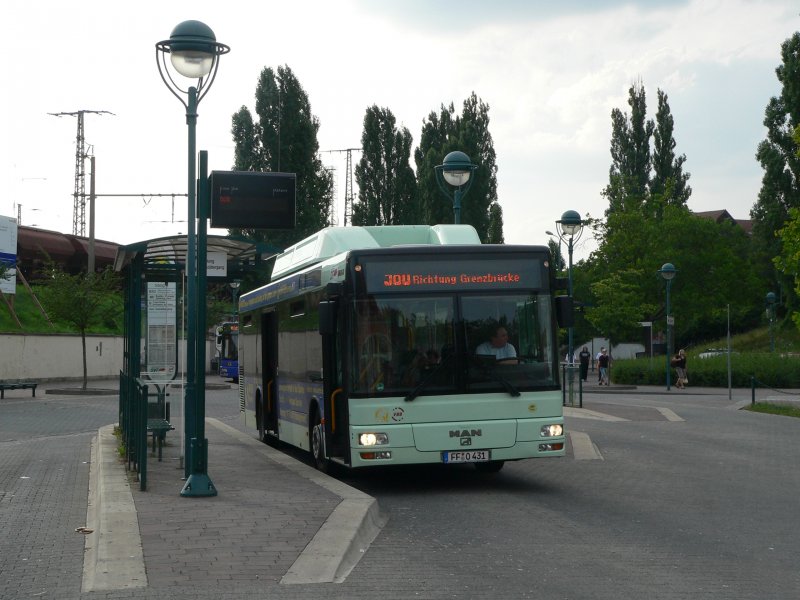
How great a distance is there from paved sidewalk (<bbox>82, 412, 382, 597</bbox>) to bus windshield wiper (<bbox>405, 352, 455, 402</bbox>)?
1.18 metres

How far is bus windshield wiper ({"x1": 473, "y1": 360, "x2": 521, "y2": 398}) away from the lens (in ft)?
41.9

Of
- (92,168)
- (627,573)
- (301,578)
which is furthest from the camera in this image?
(92,168)

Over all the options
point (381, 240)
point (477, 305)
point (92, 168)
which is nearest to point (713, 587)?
point (477, 305)

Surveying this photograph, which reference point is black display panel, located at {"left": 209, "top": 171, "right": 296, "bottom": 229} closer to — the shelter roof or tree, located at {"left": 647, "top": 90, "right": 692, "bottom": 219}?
the shelter roof

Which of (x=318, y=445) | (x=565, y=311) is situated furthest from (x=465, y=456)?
(x=318, y=445)

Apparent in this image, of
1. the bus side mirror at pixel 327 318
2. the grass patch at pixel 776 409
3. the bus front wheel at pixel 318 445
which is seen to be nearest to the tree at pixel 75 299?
the grass patch at pixel 776 409

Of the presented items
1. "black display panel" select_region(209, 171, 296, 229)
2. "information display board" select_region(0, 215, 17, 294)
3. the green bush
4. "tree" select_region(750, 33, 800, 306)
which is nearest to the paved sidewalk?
"black display panel" select_region(209, 171, 296, 229)

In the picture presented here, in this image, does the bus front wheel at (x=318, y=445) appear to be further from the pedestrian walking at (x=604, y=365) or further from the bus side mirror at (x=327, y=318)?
the pedestrian walking at (x=604, y=365)

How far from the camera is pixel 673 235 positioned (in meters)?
68.1

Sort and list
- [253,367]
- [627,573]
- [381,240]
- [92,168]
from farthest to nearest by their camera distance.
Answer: [92,168] < [253,367] < [381,240] < [627,573]

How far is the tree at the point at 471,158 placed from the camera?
59469 mm

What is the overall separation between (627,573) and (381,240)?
25.8 ft

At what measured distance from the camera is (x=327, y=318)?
12.6 metres

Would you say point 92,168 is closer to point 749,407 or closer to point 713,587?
point 749,407
